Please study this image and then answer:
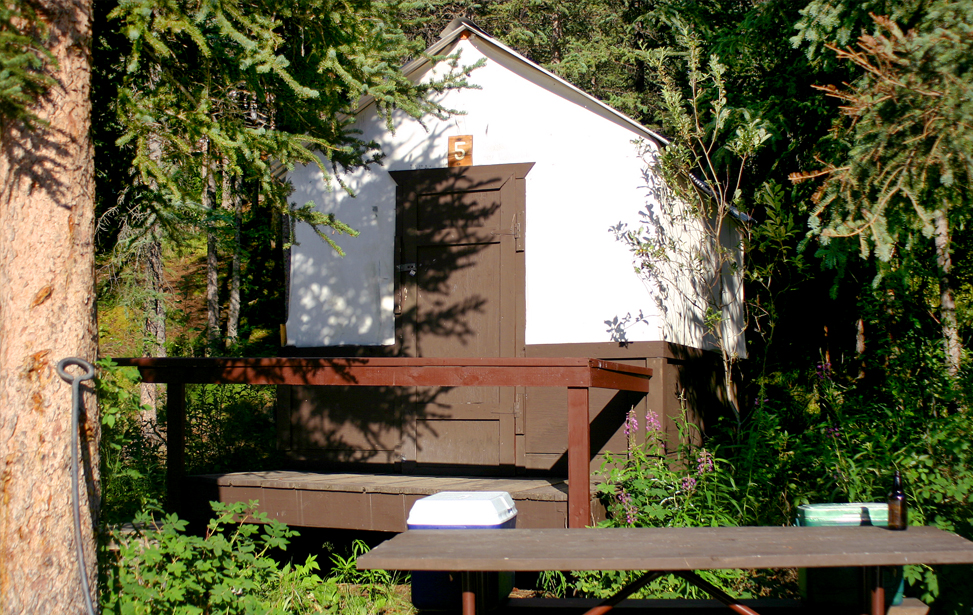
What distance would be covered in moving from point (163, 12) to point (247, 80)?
2.41 ft

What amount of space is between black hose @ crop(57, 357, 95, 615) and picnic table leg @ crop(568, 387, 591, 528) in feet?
9.64

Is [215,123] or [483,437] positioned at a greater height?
[215,123]

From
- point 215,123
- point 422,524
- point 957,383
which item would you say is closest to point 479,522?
point 422,524

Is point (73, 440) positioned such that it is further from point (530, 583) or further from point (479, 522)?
point (530, 583)

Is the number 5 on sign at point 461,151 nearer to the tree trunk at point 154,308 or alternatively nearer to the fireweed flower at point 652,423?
the fireweed flower at point 652,423

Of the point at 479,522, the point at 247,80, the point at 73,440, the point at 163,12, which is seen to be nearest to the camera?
the point at 73,440

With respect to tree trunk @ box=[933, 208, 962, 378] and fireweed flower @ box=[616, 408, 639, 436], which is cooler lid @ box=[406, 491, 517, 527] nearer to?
fireweed flower @ box=[616, 408, 639, 436]

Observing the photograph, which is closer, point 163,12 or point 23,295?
point 23,295

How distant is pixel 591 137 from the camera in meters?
6.89

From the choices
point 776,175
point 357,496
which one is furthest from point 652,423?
point 776,175

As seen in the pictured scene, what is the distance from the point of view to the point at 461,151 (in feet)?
23.8

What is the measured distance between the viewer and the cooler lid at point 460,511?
4.04 metres

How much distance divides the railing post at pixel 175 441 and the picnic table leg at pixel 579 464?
329cm

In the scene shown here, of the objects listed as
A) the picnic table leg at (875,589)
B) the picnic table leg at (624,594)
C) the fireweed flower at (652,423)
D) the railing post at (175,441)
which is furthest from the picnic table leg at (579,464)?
the railing post at (175,441)
